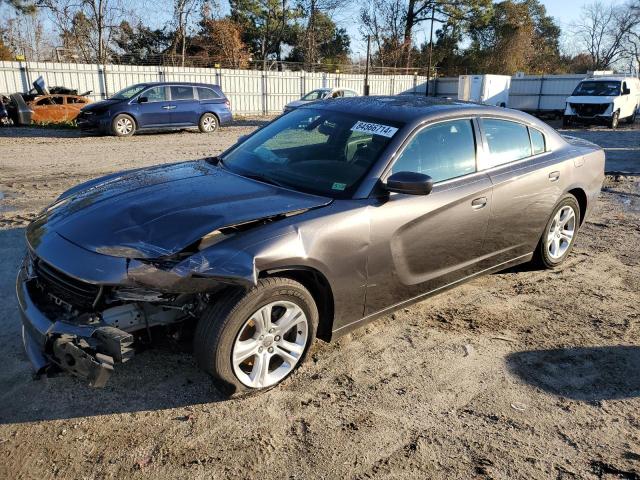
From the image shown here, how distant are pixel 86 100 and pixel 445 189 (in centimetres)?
1841

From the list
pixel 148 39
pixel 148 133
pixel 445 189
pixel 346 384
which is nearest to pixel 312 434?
pixel 346 384

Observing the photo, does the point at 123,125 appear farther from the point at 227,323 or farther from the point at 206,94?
the point at 227,323

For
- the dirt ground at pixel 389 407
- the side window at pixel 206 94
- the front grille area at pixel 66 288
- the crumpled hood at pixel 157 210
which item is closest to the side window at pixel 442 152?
the crumpled hood at pixel 157 210

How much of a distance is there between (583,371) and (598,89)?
2164cm

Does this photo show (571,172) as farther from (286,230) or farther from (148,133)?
(148,133)

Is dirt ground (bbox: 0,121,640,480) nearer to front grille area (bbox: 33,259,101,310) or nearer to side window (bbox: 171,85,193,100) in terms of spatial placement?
front grille area (bbox: 33,259,101,310)

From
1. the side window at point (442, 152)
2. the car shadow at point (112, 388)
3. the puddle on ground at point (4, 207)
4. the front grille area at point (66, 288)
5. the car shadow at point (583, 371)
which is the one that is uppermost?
the side window at point (442, 152)

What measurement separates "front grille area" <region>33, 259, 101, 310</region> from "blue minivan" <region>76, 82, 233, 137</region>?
14.0 meters

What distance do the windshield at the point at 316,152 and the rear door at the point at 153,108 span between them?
13.3 metres

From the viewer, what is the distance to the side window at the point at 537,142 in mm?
4715

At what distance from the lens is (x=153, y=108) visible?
16.6m

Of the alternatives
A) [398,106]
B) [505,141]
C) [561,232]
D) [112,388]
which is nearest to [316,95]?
[561,232]

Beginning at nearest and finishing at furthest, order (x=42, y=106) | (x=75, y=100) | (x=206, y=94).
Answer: (x=206, y=94) → (x=42, y=106) → (x=75, y=100)

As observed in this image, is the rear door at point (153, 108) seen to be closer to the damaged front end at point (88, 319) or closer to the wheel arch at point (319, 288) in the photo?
the damaged front end at point (88, 319)
